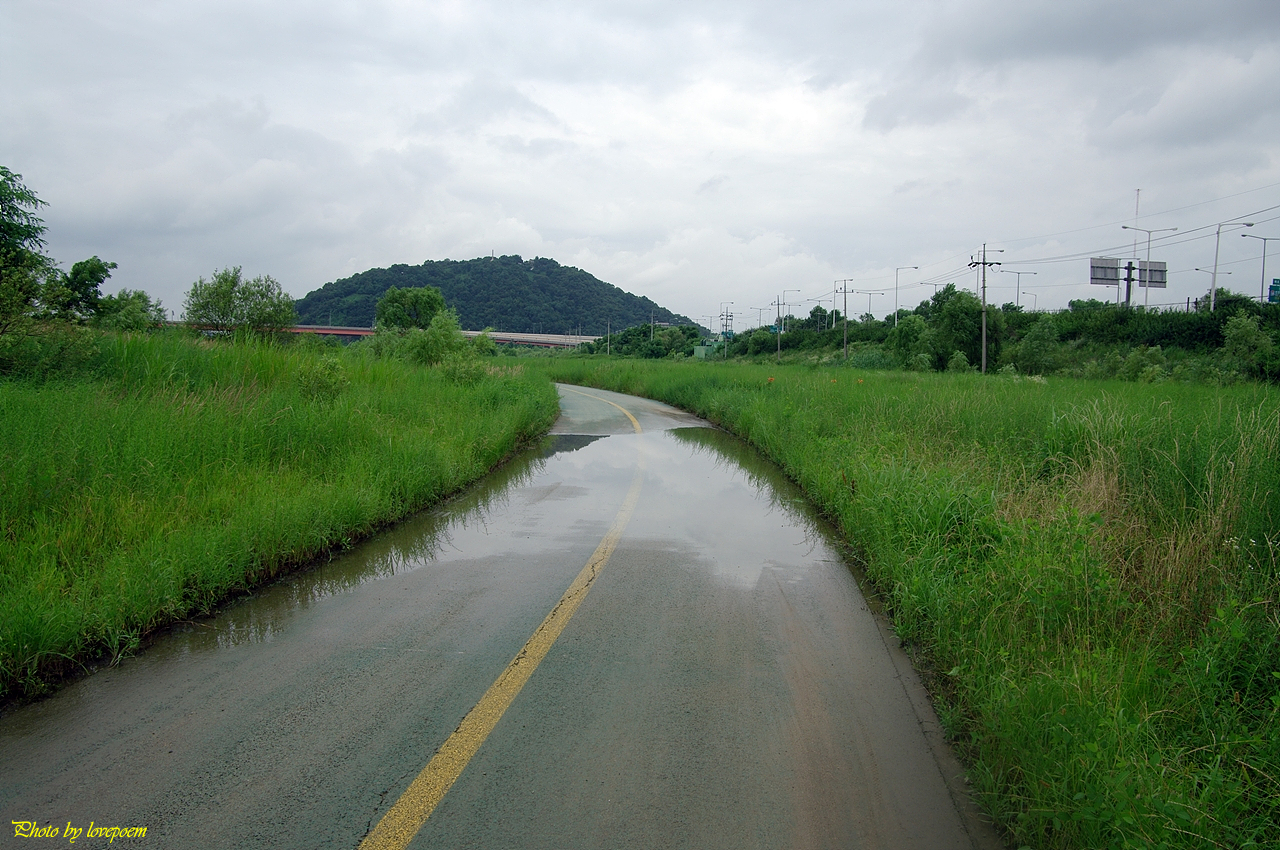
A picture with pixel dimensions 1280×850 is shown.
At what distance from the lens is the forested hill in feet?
311

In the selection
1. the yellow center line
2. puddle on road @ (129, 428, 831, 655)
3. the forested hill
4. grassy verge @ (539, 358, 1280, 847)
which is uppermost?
the forested hill

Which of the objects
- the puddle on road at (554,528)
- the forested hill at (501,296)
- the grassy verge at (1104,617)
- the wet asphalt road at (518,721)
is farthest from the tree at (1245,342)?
the forested hill at (501,296)

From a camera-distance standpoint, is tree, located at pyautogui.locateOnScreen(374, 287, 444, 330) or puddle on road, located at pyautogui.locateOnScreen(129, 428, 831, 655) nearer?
puddle on road, located at pyautogui.locateOnScreen(129, 428, 831, 655)

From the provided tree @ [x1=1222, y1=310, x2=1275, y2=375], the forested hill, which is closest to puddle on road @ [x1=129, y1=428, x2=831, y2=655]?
tree @ [x1=1222, y1=310, x2=1275, y2=375]

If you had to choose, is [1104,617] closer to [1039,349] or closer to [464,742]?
[464,742]

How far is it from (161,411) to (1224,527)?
992 cm

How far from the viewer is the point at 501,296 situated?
390ft

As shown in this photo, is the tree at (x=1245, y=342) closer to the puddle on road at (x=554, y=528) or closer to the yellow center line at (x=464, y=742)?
the puddle on road at (x=554, y=528)

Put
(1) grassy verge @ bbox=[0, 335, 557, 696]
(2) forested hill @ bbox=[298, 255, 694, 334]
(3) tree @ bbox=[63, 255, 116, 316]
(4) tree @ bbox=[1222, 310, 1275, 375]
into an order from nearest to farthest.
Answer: (1) grassy verge @ bbox=[0, 335, 557, 696], (3) tree @ bbox=[63, 255, 116, 316], (4) tree @ bbox=[1222, 310, 1275, 375], (2) forested hill @ bbox=[298, 255, 694, 334]

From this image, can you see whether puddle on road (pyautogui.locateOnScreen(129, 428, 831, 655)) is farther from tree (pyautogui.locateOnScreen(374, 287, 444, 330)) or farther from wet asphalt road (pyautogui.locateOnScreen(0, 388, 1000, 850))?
tree (pyautogui.locateOnScreen(374, 287, 444, 330))

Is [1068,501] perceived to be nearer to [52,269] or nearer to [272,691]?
[272,691]

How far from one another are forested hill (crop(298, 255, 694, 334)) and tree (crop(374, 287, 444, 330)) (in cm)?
870

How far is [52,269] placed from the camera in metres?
9.20

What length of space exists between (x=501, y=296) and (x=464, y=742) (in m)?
120
